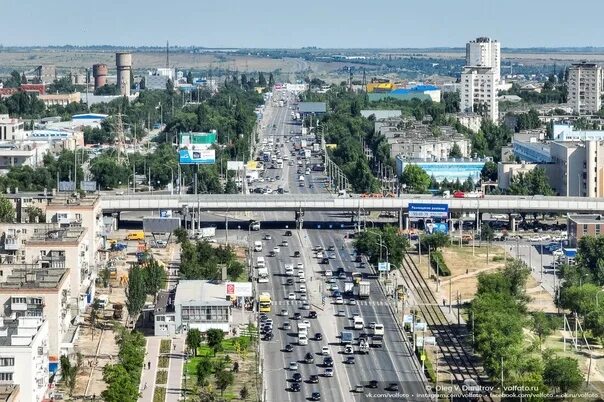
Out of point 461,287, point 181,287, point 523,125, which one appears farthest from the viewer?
point 523,125

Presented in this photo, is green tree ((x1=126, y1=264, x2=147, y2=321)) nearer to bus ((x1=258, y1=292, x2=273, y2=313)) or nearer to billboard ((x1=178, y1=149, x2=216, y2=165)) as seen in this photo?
bus ((x1=258, y1=292, x2=273, y2=313))

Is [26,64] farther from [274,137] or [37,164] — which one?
[37,164]

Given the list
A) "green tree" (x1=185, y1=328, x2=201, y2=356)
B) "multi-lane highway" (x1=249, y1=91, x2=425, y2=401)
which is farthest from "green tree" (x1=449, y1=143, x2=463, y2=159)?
"green tree" (x1=185, y1=328, x2=201, y2=356)

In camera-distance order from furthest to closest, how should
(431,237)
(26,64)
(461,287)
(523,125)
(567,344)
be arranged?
(26,64) < (523,125) < (431,237) < (461,287) < (567,344)

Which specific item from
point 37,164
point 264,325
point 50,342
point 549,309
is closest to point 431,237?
point 549,309

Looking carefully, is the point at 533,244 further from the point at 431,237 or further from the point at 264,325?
the point at 264,325

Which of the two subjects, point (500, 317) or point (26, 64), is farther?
point (26, 64)

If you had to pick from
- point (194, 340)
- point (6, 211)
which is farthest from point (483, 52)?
point (194, 340)

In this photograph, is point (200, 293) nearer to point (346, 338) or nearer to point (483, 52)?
point (346, 338)
